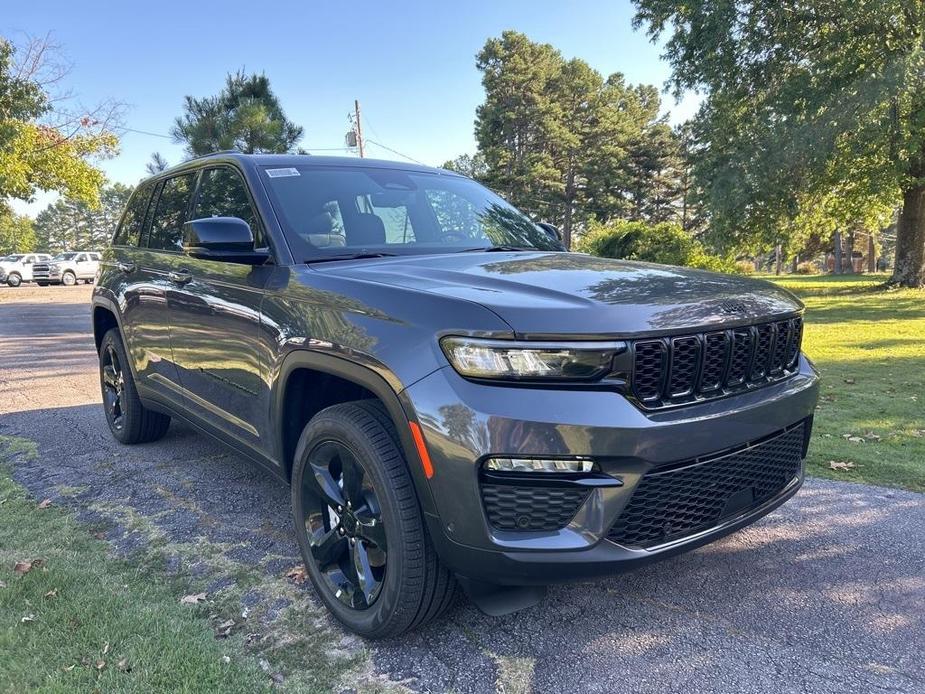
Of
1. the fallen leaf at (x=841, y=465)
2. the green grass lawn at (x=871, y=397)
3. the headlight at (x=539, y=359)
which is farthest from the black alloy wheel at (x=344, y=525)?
the fallen leaf at (x=841, y=465)

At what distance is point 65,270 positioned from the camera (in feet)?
106

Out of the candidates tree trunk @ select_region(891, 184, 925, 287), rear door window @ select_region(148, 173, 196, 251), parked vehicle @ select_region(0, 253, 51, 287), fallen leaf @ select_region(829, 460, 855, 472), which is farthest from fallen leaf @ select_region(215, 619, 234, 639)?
parked vehicle @ select_region(0, 253, 51, 287)

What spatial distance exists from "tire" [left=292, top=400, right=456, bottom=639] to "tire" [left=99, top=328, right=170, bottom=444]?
245cm

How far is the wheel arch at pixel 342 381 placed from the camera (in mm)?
2061

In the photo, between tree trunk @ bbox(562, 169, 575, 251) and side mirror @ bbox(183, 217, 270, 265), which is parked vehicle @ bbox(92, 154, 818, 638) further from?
tree trunk @ bbox(562, 169, 575, 251)

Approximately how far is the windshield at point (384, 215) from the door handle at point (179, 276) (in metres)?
0.77

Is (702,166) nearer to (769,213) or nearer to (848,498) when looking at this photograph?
(769,213)

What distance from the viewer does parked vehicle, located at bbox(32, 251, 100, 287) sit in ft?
105

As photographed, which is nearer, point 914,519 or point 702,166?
point 914,519

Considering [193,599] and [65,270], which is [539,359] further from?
[65,270]

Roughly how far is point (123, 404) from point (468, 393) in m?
3.69

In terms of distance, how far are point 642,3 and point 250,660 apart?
20681 millimetres

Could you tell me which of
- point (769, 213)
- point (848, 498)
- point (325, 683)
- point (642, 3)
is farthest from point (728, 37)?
point (325, 683)

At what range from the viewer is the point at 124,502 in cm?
373
